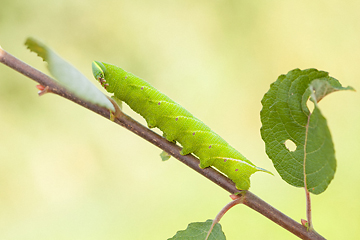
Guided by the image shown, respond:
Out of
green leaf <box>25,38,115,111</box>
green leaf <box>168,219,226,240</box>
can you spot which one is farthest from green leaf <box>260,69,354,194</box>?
green leaf <box>25,38,115,111</box>

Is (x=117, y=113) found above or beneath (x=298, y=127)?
beneath

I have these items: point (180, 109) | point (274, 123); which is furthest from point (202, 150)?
point (274, 123)

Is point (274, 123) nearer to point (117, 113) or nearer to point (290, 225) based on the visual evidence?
point (290, 225)

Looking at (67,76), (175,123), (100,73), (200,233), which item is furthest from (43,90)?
(200,233)

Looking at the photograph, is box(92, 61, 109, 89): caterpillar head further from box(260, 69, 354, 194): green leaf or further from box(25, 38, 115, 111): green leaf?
box(260, 69, 354, 194): green leaf

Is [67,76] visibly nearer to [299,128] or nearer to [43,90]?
[43,90]

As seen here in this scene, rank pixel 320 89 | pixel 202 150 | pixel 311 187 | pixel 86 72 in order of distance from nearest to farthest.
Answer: pixel 320 89 < pixel 311 187 < pixel 202 150 < pixel 86 72

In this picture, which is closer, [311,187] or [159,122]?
[311,187]
